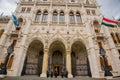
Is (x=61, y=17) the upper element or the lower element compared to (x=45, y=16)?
lower

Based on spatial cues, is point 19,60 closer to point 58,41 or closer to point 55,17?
point 58,41

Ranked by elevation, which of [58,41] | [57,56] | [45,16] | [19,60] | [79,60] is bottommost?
[19,60]

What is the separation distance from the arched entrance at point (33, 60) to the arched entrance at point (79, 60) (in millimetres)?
6356

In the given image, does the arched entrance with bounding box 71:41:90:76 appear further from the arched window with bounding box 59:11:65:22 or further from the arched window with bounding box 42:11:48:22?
the arched window with bounding box 42:11:48:22

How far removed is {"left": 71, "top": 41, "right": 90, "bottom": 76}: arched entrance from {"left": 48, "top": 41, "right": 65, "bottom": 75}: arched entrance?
7.23ft

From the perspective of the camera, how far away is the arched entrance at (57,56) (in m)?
17.9

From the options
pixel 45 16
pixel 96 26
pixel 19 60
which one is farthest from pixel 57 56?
pixel 96 26

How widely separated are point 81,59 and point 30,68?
375 inches

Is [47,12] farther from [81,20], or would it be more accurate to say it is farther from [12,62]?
[12,62]

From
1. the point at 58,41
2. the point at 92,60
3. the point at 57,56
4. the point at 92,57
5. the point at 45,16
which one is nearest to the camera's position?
the point at 92,60

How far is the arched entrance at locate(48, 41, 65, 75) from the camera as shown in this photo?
704 inches

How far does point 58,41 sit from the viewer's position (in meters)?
17.7

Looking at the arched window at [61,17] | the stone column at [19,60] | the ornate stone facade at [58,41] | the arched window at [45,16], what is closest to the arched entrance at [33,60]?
the ornate stone facade at [58,41]

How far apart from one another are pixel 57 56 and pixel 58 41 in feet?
11.5
